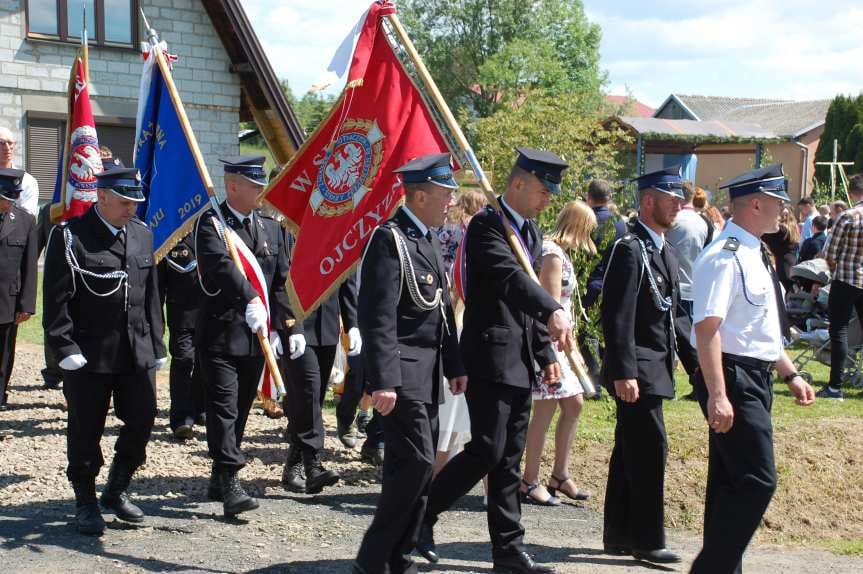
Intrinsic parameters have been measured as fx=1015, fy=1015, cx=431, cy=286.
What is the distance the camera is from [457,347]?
5.18 metres

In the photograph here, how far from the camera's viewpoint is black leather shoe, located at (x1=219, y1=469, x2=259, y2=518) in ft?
20.1

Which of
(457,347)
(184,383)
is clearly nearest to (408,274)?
(457,347)

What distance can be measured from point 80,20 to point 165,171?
47.1 feet

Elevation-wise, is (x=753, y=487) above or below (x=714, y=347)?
below

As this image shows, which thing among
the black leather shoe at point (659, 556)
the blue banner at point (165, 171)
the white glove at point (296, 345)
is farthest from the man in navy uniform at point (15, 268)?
the black leather shoe at point (659, 556)

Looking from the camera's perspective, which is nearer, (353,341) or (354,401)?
(353,341)

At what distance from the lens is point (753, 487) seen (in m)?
4.55

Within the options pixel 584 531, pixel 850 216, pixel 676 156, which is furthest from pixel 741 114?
pixel 584 531

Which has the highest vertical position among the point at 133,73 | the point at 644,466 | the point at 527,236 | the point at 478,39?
the point at 478,39

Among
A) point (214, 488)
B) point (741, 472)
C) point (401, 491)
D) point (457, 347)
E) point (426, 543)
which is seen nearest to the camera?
point (741, 472)

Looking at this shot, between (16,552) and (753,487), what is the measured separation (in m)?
3.83

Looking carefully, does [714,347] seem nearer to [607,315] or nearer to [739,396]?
[739,396]

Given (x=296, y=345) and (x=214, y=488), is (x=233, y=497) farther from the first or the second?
(x=296, y=345)

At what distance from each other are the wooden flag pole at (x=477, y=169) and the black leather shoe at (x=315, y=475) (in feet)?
6.38
